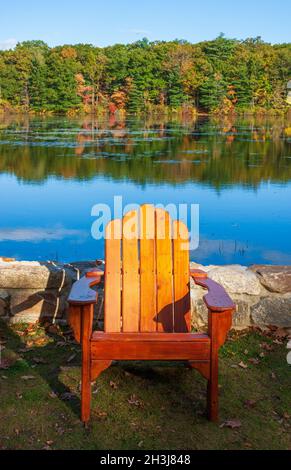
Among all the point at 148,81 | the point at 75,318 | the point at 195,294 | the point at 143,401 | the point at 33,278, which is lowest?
the point at 143,401

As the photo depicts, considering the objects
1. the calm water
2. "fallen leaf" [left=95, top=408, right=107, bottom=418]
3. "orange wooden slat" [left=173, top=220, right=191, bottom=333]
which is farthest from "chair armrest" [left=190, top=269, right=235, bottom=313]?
the calm water

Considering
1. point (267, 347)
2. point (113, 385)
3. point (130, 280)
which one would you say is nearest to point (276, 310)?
point (267, 347)

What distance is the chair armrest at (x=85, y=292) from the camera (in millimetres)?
2873

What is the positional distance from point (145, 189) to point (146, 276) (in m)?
10.7

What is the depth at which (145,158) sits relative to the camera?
62.6 feet

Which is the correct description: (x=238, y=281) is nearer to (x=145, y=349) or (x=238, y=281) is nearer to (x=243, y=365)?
(x=243, y=365)

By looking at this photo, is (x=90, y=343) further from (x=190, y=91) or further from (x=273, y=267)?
(x=190, y=91)

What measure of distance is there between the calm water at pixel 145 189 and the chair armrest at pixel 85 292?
4.53m

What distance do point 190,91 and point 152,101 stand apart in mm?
4253

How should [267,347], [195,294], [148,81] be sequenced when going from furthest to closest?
[148,81], [195,294], [267,347]

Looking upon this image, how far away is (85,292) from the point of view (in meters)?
3.03

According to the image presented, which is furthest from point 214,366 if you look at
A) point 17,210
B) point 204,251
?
point 17,210

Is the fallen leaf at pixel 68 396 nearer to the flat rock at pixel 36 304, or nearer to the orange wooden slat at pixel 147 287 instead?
the orange wooden slat at pixel 147 287

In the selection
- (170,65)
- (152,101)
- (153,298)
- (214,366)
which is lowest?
(214,366)
